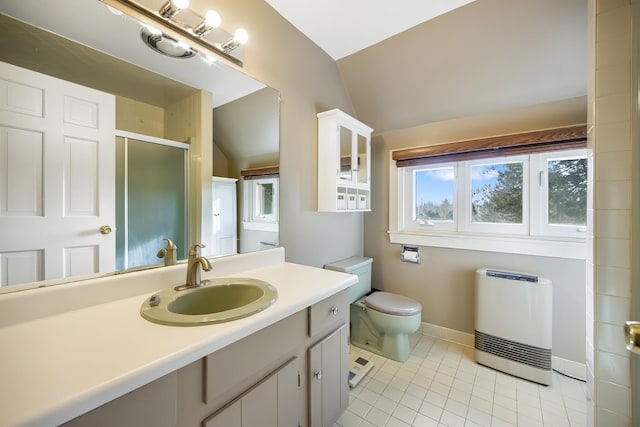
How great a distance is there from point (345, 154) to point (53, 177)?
1.60 metres

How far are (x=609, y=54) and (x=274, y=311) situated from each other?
1.56 meters

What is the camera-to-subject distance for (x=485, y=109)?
1.99 metres

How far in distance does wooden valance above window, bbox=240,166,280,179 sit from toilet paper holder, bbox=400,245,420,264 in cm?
144

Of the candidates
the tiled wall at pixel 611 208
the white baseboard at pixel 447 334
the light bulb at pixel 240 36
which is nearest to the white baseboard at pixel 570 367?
the white baseboard at pixel 447 334

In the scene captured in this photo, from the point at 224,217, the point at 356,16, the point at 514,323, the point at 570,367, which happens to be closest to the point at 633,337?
the point at 514,323

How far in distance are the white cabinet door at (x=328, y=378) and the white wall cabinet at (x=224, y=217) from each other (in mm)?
679

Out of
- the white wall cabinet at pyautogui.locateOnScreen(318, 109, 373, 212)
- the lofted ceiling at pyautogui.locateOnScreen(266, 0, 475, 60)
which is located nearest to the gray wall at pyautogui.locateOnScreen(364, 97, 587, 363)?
the white wall cabinet at pyautogui.locateOnScreen(318, 109, 373, 212)

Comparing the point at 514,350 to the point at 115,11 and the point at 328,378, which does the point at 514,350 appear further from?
the point at 115,11

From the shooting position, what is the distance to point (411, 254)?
235cm

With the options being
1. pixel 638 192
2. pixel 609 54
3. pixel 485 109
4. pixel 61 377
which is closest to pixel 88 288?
pixel 61 377

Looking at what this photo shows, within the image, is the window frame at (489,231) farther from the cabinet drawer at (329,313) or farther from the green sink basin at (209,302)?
the green sink basin at (209,302)

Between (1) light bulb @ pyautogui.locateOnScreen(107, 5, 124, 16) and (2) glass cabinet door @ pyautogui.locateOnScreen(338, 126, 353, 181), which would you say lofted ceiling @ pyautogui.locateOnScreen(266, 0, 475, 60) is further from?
(1) light bulb @ pyautogui.locateOnScreen(107, 5, 124, 16)

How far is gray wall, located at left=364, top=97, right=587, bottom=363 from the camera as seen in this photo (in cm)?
176

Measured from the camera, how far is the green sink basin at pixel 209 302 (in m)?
0.78
